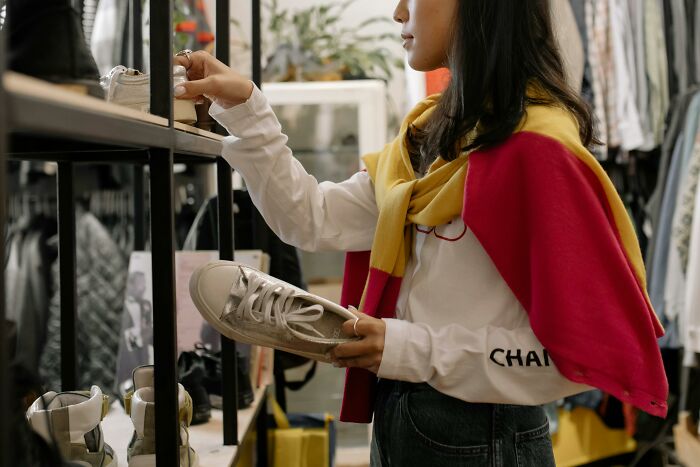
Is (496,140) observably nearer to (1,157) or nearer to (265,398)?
(1,157)

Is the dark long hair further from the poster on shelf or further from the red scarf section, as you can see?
the poster on shelf

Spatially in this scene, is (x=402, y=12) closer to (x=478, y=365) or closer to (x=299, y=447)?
(x=478, y=365)

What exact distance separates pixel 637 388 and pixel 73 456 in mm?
668

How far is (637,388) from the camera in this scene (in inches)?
33.2

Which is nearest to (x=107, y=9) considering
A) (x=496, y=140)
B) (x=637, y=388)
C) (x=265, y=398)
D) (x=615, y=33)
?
(x=265, y=398)

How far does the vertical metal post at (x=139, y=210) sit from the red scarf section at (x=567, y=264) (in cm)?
140

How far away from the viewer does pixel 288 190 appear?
3.52ft

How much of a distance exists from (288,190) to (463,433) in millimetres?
419

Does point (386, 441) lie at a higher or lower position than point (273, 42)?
lower

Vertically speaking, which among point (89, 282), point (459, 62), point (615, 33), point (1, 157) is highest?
→ point (615, 33)

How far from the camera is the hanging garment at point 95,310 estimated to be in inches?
80.7

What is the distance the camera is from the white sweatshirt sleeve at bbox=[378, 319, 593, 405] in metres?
0.86

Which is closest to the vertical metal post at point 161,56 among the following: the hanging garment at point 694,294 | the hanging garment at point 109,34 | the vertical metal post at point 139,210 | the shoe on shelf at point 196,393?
the shoe on shelf at point 196,393

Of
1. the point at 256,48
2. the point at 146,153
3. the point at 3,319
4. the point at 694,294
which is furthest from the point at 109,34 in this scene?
the point at 3,319
